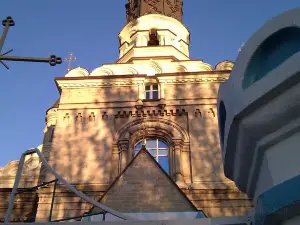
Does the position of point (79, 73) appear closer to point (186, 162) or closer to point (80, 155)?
point (80, 155)

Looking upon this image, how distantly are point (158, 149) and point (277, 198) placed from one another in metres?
10.0

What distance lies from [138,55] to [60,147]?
7116 mm

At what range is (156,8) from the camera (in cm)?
2327

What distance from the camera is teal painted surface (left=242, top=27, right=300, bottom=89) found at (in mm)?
4195

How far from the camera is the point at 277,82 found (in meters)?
3.99

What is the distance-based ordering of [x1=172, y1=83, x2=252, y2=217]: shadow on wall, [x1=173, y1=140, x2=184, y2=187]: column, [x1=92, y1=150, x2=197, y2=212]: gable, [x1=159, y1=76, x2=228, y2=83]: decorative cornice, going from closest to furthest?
[x1=92, y1=150, x2=197, y2=212]: gable < [x1=172, y1=83, x2=252, y2=217]: shadow on wall < [x1=173, y1=140, x2=184, y2=187]: column < [x1=159, y1=76, x2=228, y2=83]: decorative cornice

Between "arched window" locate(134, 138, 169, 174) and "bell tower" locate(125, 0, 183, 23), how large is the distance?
1103 cm

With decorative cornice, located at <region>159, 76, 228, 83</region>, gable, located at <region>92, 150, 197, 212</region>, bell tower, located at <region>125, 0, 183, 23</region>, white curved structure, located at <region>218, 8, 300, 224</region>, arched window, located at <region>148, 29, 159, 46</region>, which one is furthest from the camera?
bell tower, located at <region>125, 0, 183, 23</region>

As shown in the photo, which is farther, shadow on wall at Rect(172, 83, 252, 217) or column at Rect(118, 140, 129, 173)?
column at Rect(118, 140, 129, 173)

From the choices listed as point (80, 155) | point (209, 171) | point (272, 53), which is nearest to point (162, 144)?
point (209, 171)

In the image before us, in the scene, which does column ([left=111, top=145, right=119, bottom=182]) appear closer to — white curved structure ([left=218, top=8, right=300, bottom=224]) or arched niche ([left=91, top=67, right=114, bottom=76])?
arched niche ([left=91, top=67, right=114, bottom=76])

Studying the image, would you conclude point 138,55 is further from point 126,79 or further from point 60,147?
point 60,147

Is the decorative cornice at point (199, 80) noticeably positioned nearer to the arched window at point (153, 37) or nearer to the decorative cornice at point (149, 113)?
the decorative cornice at point (149, 113)

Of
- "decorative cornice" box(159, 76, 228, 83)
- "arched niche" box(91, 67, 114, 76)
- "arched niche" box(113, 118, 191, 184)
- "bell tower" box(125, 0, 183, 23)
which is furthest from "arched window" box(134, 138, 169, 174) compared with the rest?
"bell tower" box(125, 0, 183, 23)
